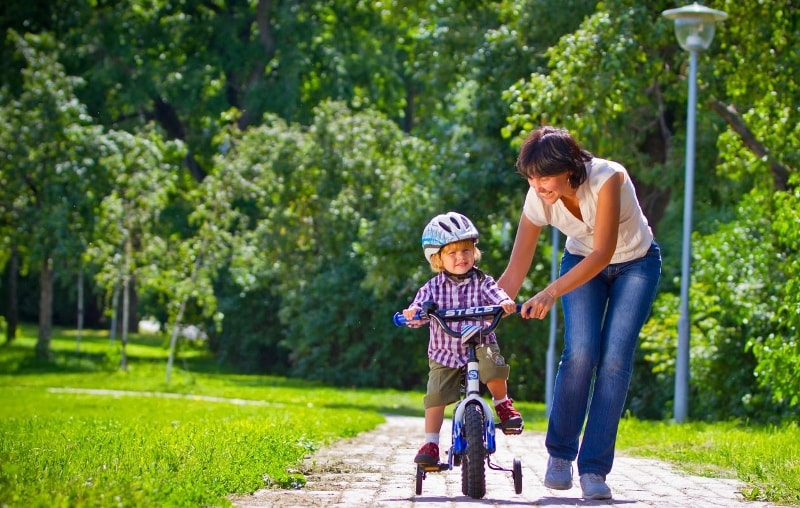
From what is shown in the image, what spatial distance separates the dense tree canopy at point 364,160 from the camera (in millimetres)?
17453

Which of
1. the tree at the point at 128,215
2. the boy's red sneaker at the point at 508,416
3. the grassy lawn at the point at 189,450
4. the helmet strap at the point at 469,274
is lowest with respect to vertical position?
the grassy lawn at the point at 189,450

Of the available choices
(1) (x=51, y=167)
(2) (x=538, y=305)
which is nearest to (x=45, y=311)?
(1) (x=51, y=167)

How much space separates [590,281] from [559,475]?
0.99 meters

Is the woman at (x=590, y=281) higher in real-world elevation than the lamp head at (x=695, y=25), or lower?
lower

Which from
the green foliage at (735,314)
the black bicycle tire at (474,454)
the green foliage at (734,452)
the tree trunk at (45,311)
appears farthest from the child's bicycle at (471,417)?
the tree trunk at (45,311)

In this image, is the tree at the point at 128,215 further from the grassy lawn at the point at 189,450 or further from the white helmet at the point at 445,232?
the white helmet at the point at 445,232

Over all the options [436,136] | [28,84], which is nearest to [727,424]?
[436,136]

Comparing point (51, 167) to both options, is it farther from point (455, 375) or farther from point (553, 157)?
point (553, 157)

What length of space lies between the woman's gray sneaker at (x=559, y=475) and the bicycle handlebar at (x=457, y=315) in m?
0.78

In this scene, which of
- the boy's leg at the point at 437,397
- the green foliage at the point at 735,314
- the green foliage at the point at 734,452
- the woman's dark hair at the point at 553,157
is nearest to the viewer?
the woman's dark hair at the point at 553,157

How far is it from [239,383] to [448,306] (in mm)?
23645

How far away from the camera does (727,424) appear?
14.8 metres

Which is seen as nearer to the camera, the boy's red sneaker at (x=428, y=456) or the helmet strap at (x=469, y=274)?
the boy's red sneaker at (x=428, y=456)

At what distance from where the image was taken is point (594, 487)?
6938 mm
